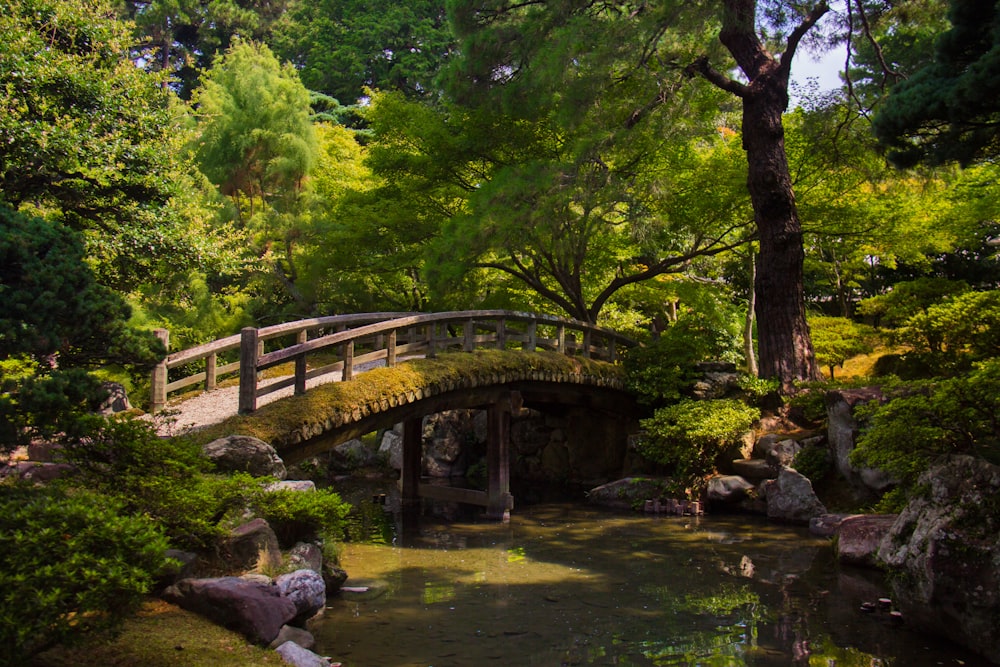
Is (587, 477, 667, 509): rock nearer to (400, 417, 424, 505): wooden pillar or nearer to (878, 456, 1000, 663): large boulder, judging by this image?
(400, 417, 424, 505): wooden pillar

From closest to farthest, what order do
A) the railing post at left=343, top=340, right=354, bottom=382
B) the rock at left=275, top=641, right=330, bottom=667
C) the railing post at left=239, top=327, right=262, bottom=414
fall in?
the rock at left=275, top=641, right=330, bottom=667, the railing post at left=239, top=327, right=262, bottom=414, the railing post at left=343, top=340, right=354, bottom=382

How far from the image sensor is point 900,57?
25344 millimetres

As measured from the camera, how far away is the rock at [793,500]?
1282cm

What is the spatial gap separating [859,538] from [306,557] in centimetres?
654

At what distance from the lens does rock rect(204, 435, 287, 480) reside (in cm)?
781

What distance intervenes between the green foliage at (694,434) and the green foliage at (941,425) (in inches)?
246

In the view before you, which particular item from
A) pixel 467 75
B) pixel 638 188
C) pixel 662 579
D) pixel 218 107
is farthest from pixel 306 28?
pixel 662 579

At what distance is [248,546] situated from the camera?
263 inches

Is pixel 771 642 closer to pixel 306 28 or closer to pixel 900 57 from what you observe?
pixel 900 57

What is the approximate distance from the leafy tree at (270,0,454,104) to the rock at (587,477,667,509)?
75.5 feet

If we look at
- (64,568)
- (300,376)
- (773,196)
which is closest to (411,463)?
(300,376)

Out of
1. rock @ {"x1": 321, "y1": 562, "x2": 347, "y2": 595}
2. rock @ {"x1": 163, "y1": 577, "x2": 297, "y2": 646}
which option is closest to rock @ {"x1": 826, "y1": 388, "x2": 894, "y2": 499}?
rock @ {"x1": 321, "y1": 562, "x2": 347, "y2": 595}

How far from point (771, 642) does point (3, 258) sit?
6689 mm

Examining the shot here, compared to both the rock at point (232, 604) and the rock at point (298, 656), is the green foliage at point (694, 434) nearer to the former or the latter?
the rock at point (298, 656)
